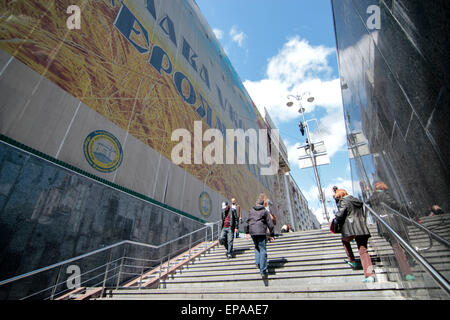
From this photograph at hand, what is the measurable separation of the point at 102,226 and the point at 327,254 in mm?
5427

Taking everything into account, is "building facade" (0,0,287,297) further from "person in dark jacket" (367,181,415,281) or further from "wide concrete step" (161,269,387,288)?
"person in dark jacket" (367,181,415,281)

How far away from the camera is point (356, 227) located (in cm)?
341

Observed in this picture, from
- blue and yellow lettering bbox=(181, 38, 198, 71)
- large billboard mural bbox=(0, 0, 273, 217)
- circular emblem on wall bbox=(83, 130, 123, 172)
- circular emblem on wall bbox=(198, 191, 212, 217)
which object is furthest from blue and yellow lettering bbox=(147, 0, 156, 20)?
circular emblem on wall bbox=(198, 191, 212, 217)

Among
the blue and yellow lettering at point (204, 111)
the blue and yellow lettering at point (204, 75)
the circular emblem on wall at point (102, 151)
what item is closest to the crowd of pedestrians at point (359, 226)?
the circular emblem on wall at point (102, 151)

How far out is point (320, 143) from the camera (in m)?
14.5

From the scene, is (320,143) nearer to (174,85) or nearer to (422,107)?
(174,85)

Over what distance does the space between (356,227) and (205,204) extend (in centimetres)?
832

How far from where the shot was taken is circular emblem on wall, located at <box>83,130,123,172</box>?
6055 millimetres

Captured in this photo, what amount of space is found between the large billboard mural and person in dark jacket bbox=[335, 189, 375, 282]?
5.86 meters

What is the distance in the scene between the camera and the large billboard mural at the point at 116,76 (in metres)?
5.36

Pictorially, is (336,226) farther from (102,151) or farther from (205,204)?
(205,204)

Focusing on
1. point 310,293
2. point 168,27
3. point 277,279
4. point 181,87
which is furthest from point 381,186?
point 168,27
